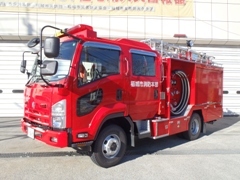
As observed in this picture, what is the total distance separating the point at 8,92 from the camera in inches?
449

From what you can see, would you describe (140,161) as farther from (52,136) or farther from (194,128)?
(194,128)

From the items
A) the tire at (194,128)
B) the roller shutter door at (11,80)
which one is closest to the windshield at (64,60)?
the tire at (194,128)

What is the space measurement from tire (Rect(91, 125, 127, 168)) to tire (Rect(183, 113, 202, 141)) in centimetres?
293

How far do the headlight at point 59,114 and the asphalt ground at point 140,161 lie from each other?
39.7 inches

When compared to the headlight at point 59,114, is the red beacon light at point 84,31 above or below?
above

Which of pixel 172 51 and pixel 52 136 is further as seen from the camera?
pixel 172 51

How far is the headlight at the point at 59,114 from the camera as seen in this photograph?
411 cm

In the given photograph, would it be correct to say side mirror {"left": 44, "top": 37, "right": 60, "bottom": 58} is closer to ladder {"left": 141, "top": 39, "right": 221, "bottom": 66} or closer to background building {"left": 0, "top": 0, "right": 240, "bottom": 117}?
ladder {"left": 141, "top": 39, "right": 221, "bottom": 66}

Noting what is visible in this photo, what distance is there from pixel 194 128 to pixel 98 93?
4.32 meters

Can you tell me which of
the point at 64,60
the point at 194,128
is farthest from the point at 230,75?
the point at 64,60

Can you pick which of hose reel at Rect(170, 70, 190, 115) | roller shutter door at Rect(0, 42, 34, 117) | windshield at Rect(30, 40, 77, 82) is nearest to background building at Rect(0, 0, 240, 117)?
roller shutter door at Rect(0, 42, 34, 117)

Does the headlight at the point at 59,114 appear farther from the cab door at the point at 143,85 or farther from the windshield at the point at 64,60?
the cab door at the point at 143,85

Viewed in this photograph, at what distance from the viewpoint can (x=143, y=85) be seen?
5562 mm

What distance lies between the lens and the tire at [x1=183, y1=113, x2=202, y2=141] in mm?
7281
